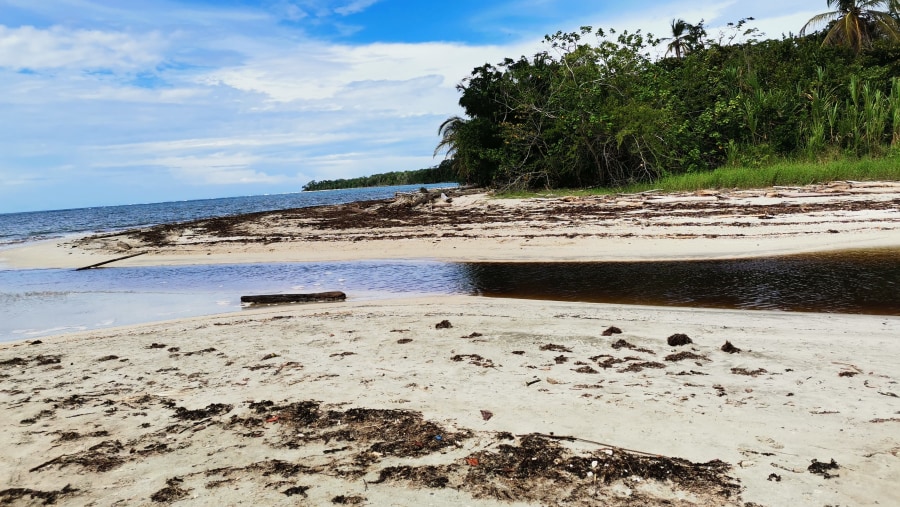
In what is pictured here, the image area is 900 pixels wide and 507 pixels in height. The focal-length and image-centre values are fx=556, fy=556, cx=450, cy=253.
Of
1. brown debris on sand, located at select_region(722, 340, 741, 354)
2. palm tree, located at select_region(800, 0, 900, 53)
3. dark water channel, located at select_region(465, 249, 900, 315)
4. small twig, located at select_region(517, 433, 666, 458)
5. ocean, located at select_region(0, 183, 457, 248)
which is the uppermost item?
palm tree, located at select_region(800, 0, 900, 53)

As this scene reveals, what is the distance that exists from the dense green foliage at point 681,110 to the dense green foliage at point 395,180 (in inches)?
2536

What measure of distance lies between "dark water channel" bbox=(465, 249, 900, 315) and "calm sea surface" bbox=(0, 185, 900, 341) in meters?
0.02

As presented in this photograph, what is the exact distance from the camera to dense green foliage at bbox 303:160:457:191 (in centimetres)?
10928

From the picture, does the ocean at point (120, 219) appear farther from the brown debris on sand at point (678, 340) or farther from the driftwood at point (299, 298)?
the brown debris on sand at point (678, 340)

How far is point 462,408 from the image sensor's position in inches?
155

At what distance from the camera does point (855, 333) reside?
18.1ft

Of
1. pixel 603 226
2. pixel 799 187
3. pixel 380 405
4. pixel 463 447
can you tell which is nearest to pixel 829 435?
pixel 463 447

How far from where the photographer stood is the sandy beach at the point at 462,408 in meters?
2.90

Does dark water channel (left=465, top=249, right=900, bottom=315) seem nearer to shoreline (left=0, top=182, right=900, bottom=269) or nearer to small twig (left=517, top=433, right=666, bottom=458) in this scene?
shoreline (left=0, top=182, right=900, bottom=269)

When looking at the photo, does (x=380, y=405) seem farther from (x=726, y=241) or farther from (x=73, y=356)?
(x=726, y=241)

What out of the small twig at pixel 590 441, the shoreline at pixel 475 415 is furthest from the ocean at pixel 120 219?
the small twig at pixel 590 441

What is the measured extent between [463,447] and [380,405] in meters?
0.96

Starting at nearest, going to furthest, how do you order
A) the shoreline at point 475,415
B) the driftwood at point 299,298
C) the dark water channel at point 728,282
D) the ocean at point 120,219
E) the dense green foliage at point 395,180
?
the shoreline at point 475,415 → the dark water channel at point 728,282 → the driftwood at point 299,298 → the ocean at point 120,219 → the dense green foliage at point 395,180

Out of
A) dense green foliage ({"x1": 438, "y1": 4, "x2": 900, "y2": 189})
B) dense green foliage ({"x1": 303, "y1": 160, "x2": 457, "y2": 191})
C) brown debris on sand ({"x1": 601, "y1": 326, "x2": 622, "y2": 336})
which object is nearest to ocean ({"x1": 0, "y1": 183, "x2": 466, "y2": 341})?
brown debris on sand ({"x1": 601, "y1": 326, "x2": 622, "y2": 336})
